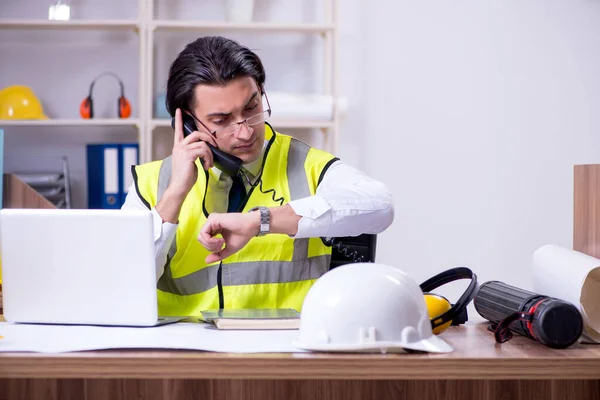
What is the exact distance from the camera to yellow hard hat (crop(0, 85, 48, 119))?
362 centimetres

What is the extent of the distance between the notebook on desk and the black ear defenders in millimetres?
245

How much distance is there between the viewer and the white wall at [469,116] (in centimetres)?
388

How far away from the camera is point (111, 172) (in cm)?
362

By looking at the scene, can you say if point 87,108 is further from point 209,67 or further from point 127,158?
point 209,67

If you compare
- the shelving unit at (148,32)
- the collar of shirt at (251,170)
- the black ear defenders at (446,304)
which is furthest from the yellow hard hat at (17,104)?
the black ear defenders at (446,304)

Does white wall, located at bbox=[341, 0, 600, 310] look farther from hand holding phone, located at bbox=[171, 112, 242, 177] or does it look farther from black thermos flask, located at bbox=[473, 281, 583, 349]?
black thermos flask, located at bbox=[473, 281, 583, 349]

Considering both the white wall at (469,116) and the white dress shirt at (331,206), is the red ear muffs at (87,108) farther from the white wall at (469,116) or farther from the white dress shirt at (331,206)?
the white dress shirt at (331,206)

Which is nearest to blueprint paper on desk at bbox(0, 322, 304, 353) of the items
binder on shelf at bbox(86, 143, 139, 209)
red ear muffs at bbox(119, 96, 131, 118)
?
binder on shelf at bbox(86, 143, 139, 209)

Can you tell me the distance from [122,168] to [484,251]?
1780 millimetres

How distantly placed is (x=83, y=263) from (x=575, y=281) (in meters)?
0.88

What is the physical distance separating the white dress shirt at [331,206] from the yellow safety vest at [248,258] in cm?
3

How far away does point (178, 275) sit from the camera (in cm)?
203

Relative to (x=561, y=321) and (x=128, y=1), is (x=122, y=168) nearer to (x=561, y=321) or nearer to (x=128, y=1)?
(x=128, y=1)

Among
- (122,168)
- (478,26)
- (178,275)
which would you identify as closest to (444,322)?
(178,275)
